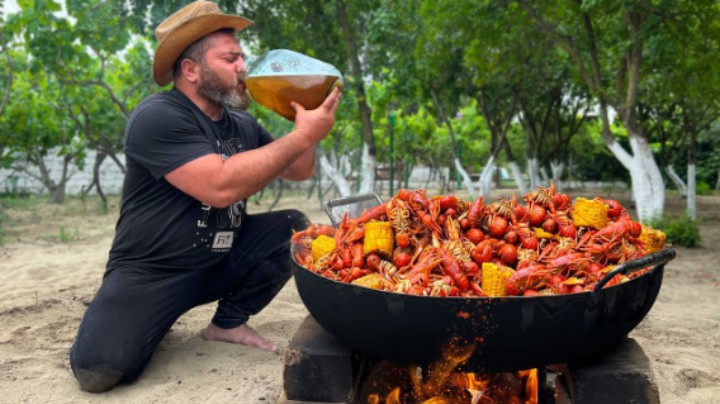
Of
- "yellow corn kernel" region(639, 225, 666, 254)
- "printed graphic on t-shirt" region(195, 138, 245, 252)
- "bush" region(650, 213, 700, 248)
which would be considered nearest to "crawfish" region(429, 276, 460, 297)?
"yellow corn kernel" region(639, 225, 666, 254)

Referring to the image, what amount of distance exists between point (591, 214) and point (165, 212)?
1972 millimetres

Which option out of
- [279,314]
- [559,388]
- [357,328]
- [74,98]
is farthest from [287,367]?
[74,98]

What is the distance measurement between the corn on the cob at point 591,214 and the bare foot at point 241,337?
1.90 m

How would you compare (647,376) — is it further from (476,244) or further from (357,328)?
(357,328)

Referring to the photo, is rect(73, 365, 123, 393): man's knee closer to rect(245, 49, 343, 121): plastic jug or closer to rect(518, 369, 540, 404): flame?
rect(245, 49, 343, 121): plastic jug

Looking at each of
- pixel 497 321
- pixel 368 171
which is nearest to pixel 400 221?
pixel 497 321

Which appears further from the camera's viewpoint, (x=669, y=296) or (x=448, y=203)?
(x=669, y=296)

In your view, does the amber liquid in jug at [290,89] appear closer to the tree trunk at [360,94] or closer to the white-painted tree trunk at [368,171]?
the tree trunk at [360,94]

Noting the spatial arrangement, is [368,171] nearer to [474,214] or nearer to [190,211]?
[190,211]

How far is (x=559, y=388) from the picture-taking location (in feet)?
6.99

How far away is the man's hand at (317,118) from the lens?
2488 millimetres

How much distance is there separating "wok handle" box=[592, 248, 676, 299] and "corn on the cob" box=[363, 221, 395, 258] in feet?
2.31

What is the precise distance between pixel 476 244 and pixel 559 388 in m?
0.62

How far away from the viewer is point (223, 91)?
2936 millimetres
